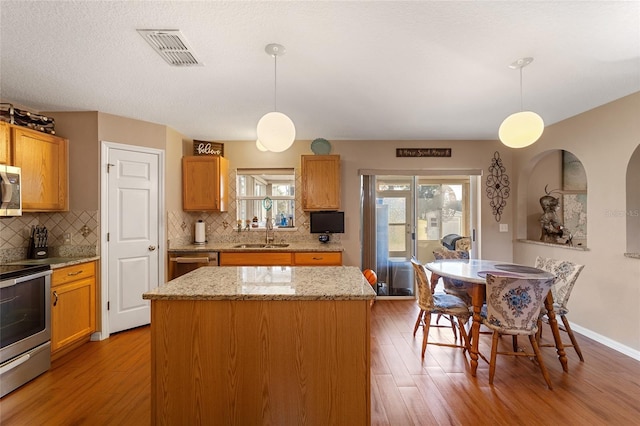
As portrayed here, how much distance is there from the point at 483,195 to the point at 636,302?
2.10 m

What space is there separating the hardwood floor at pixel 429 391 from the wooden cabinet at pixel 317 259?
3.98 ft

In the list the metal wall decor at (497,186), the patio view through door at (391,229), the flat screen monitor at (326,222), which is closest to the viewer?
the flat screen monitor at (326,222)

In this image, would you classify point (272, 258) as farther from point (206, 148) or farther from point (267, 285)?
point (267, 285)

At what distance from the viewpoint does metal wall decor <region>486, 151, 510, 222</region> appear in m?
4.46

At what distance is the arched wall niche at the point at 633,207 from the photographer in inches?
113

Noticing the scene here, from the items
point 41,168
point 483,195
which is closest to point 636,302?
point 483,195

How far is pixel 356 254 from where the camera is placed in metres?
4.47

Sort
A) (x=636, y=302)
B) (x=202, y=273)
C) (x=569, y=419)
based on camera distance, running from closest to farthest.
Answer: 1. (x=569, y=419)
2. (x=202, y=273)
3. (x=636, y=302)

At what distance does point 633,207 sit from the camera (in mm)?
2906

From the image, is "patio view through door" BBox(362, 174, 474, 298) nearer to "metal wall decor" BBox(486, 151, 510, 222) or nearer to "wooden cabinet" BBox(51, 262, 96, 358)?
"metal wall decor" BBox(486, 151, 510, 222)

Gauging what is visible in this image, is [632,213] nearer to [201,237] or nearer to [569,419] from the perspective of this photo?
[569,419]

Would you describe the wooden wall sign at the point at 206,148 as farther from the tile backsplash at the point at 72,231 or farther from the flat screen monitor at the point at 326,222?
the flat screen monitor at the point at 326,222

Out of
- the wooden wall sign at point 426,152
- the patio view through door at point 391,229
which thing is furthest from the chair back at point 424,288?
the wooden wall sign at point 426,152

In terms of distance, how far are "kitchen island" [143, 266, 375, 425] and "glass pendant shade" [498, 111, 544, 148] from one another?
1739 mm
